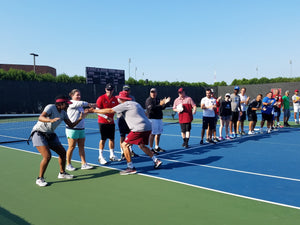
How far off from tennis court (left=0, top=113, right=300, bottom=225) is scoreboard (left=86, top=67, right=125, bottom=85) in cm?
1570

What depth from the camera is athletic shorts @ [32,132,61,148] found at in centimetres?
518

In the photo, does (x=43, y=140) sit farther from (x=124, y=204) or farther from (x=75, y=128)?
(x=124, y=204)

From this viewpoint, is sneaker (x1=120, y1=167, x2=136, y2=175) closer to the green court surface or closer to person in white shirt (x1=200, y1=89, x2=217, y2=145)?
the green court surface

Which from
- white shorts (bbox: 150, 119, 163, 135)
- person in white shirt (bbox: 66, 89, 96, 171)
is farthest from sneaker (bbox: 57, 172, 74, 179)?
white shorts (bbox: 150, 119, 163, 135)

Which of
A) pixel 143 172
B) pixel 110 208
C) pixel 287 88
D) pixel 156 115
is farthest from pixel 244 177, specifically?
pixel 287 88

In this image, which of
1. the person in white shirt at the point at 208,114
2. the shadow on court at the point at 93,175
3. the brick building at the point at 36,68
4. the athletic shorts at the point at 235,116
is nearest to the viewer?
the shadow on court at the point at 93,175

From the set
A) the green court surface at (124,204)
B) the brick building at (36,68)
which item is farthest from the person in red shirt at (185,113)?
the brick building at (36,68)

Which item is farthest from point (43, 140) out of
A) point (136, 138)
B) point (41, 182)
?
point (136, 138)

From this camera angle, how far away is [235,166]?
6578 mm

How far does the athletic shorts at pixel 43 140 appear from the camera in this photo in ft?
17.0

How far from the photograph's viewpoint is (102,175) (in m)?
5.96

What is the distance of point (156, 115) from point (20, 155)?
406 cm

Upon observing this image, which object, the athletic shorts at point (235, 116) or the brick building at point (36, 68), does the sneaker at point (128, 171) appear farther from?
the brick building at point (36, 68)

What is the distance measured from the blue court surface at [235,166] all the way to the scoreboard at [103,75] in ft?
44.0
